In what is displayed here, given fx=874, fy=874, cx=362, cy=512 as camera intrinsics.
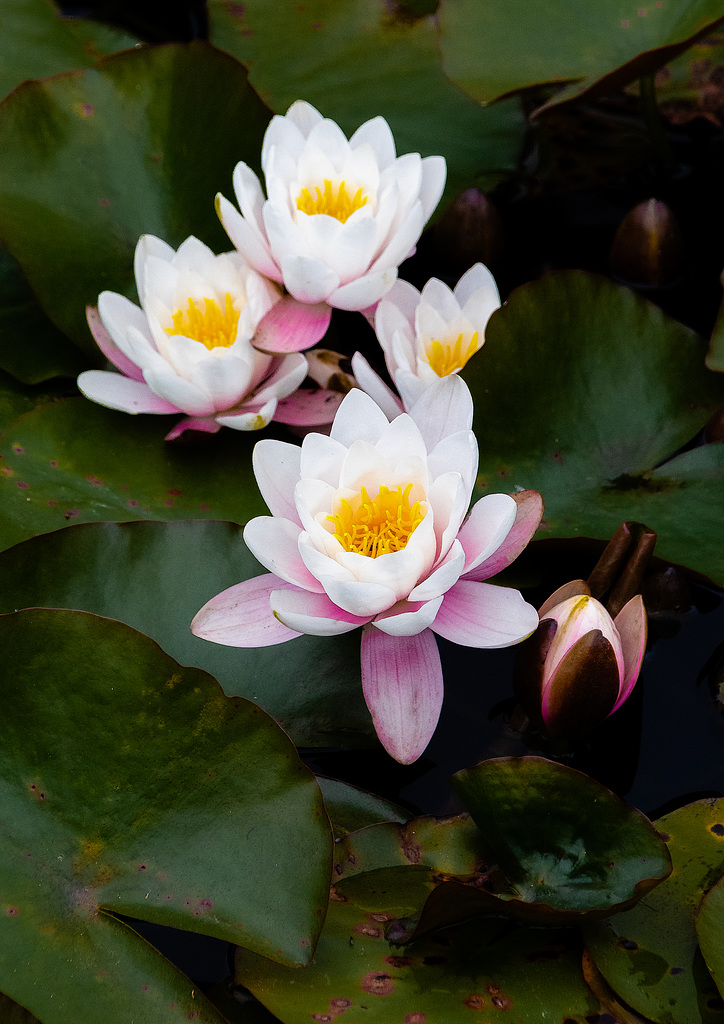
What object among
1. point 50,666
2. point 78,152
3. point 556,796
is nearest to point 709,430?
point 556,796

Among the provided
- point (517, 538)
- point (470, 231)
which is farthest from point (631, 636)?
point (470, 231)

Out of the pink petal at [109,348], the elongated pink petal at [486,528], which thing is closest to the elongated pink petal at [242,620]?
the elongated pink petal at [486,528]

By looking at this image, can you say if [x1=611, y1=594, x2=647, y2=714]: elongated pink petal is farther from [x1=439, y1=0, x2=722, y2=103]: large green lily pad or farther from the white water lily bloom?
[x1=439, y1=0, x2=722, y2=103]: large green lily pad

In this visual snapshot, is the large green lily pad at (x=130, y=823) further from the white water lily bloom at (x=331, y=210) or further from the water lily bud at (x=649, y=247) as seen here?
the water lily bud at (x=649, y=247)

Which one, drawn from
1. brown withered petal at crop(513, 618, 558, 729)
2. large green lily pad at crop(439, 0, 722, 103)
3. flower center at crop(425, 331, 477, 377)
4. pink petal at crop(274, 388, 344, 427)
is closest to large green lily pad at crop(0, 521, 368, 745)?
brown withered petal at crop(513, 618, 558, 729)

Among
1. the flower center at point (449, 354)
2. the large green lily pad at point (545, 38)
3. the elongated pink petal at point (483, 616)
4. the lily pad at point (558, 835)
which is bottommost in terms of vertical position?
the lily pad at point (558, 835)

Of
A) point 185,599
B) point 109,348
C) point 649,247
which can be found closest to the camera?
point 185,599

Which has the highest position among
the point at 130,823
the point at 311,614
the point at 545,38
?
the point at 545,38

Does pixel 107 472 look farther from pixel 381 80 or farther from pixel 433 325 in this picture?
pixel 381 80
